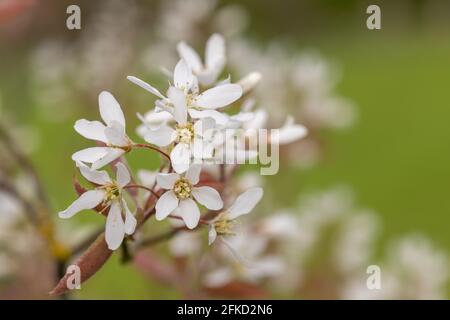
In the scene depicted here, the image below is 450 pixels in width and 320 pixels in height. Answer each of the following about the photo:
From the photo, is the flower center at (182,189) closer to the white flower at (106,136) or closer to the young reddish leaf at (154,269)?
the white flower at (106,136)

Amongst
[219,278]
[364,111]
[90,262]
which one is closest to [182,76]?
[90,262]

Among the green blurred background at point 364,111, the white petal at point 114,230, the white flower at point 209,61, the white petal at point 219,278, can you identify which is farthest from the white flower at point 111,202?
the green blurred background at point 364,111

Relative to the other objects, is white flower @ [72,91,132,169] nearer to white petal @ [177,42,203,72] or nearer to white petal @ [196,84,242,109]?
white petal @ [196,84,242,109]

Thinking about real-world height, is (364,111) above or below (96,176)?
above

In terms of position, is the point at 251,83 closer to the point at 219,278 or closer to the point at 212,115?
the point at 212,115

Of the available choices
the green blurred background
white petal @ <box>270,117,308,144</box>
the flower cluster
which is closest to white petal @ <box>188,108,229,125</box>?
the flower cluster
